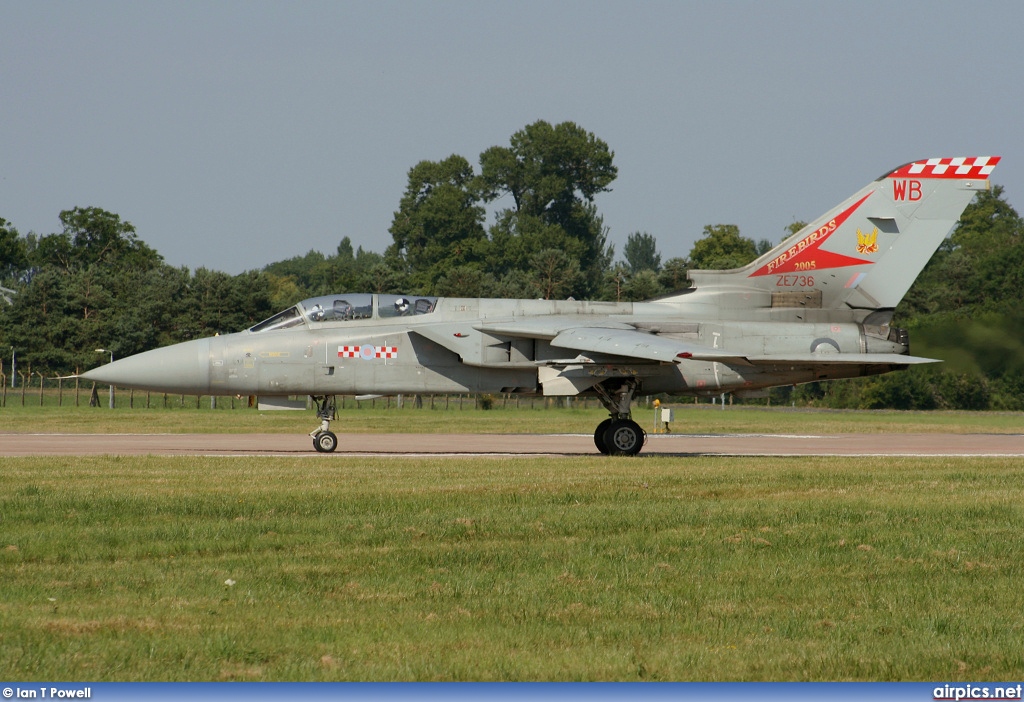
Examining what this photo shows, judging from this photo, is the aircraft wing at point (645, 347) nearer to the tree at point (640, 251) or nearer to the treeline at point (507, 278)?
the treeline at point (507, 278)

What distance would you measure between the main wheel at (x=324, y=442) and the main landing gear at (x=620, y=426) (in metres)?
4.96

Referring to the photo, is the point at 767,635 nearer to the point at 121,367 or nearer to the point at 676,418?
the point at 121,367

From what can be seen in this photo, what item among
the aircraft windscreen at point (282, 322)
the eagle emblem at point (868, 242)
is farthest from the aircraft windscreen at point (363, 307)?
the eagle emblem at point (868, 242)

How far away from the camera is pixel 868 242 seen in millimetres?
20438

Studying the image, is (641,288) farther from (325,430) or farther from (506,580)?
(506,580)

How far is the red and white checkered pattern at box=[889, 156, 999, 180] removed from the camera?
66.8 feet

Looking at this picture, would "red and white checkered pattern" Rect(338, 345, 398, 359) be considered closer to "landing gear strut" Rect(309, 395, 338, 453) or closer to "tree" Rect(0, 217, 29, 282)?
"landing gear strut" Rect(309, 395, 338, 453)

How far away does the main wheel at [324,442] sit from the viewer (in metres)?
20.7

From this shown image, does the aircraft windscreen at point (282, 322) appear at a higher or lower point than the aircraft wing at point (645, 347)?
higher

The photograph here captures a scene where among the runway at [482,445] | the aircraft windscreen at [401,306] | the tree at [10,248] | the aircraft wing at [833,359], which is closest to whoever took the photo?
the aircraft wing at [833,359]

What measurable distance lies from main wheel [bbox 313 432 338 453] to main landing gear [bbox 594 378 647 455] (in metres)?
4.96

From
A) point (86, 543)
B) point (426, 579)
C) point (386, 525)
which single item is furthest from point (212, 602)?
point (386, 525)

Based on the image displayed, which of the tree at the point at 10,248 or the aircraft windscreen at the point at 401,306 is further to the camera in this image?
the tree at the point at 10,248

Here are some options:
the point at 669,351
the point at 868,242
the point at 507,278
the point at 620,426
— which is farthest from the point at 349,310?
the point at 507,278
